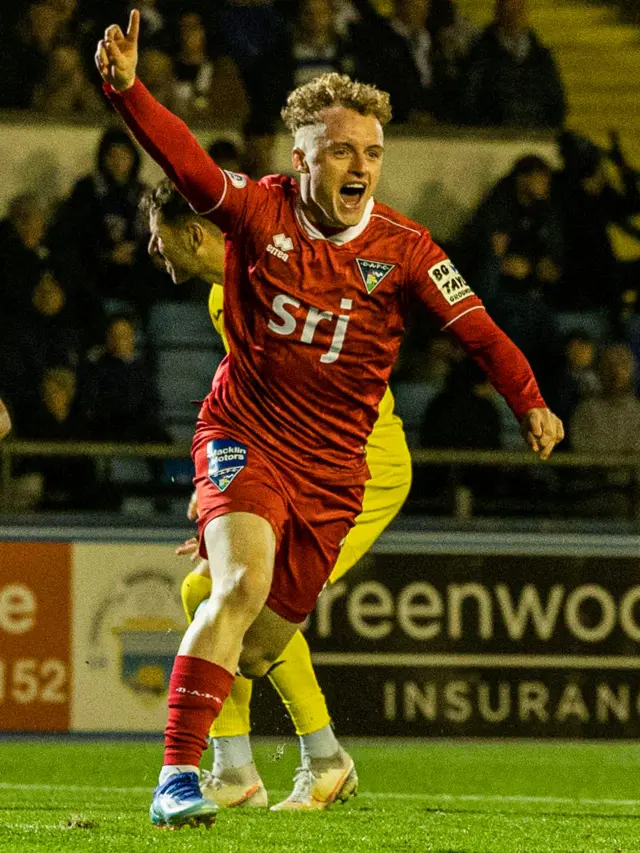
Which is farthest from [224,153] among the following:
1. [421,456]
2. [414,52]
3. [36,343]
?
[421,456]

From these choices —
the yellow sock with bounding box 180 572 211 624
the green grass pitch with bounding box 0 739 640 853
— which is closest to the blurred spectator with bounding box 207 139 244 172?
the green grass pitch with bounding box 0 739 640 853

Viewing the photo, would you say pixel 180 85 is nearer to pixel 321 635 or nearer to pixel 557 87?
pixel 557 87

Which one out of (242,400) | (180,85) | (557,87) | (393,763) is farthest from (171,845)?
(557,87)

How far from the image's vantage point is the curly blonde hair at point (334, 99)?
4.56 metres

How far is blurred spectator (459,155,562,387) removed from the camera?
33.5 feet

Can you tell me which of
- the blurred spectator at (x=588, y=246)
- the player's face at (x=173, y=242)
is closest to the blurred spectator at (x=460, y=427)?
the blurred spectator at (x=588, y=246)

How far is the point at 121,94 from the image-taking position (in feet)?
13.8

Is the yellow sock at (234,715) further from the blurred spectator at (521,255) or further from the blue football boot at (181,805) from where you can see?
the blurred spectator at (521,255)

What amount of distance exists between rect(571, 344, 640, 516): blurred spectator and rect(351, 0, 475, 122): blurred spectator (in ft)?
9.38

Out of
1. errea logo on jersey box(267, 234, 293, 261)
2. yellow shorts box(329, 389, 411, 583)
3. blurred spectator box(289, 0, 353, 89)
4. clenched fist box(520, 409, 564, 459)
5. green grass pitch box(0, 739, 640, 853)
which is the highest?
blurred spectator box(289, 0, 353, 89)

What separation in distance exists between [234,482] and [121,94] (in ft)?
3.51

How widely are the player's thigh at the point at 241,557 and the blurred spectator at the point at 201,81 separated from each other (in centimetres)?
704

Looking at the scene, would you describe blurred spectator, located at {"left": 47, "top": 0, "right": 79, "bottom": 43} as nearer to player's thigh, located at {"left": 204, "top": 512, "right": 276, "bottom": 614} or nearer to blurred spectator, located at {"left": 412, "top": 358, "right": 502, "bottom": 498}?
blurred spectator, located at {"left": 412, "top": 358, "right": 502, "bottom": 498}

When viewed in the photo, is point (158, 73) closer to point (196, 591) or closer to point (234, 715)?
point (196, 591)
